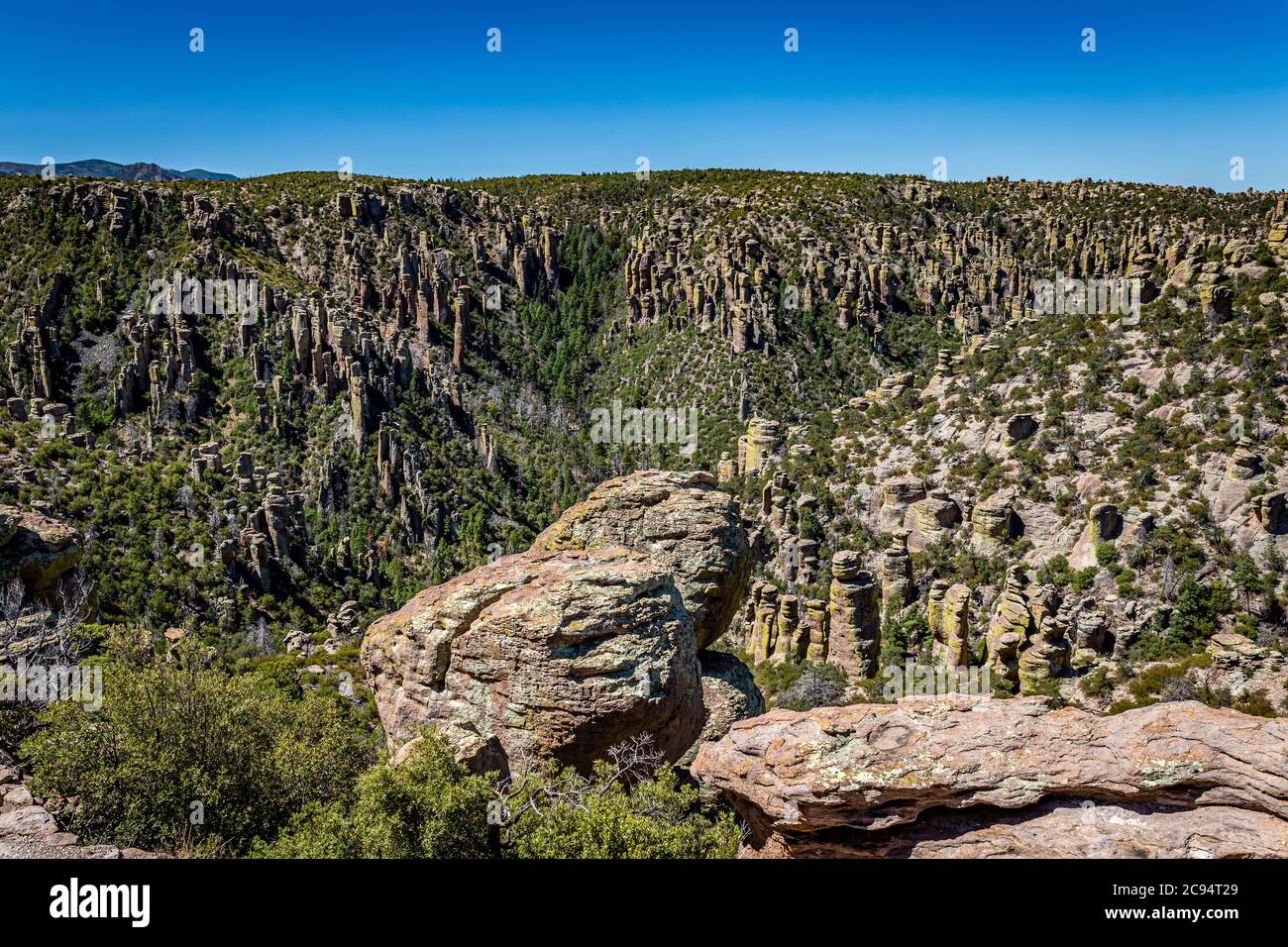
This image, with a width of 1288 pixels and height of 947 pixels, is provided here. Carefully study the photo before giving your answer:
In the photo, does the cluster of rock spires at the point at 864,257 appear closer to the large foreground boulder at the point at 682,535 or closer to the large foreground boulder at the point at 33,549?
the large foreground boulder at the point at 682,535

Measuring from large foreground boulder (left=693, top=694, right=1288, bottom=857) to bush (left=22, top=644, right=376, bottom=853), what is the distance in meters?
9.71

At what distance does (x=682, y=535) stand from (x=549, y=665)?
7760 millimetres

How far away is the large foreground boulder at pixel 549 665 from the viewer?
595 inches

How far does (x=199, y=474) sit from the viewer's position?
65.6 metres

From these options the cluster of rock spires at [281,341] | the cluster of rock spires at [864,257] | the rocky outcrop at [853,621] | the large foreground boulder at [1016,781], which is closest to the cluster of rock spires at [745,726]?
the large foreground boulder at [1016,781]

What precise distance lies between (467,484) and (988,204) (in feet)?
292

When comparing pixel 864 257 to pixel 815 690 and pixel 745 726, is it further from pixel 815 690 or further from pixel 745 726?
pixel 745 726

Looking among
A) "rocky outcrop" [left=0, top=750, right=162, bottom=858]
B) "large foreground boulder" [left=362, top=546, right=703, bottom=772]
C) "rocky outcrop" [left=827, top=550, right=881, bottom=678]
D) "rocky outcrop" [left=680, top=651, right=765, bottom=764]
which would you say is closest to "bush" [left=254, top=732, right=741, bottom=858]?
"large foreground boulder" [left=362, top=546, right=703, bottom=772]

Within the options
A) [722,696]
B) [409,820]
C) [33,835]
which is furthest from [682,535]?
[33,835]


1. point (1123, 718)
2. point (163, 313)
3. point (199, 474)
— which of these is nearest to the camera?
point (1123, 718)

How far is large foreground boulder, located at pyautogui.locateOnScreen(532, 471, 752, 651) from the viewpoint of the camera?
21750 millimetres

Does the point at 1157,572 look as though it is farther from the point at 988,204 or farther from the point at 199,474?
the point at 988,204

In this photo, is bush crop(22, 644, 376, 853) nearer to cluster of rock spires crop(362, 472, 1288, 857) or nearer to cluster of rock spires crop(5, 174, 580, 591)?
cluster of rock spires crop(362, 472, 1288, 857)
